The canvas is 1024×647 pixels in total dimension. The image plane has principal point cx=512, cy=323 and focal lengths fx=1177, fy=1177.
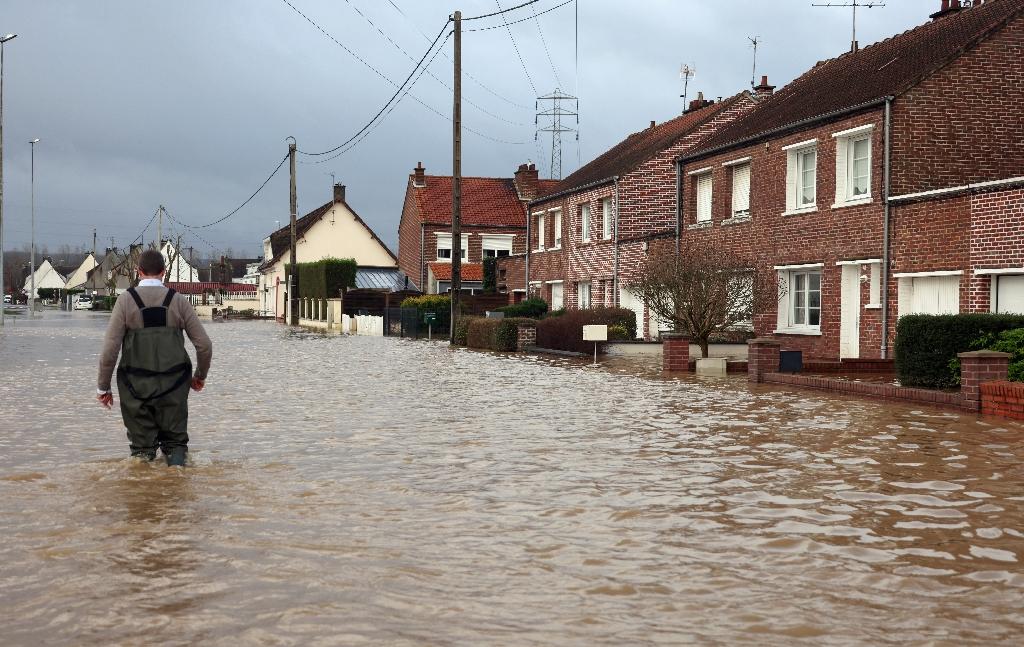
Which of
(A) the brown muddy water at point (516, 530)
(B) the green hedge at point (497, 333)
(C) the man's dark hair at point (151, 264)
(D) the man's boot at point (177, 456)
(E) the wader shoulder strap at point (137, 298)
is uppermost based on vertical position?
(C) the man's dark hair at point (151, 264)

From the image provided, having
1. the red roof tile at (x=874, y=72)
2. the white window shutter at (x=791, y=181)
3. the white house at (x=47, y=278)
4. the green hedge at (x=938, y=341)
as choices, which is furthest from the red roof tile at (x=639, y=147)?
the white house at (x=47, y=278)

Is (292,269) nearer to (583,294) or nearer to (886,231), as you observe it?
(583,294)

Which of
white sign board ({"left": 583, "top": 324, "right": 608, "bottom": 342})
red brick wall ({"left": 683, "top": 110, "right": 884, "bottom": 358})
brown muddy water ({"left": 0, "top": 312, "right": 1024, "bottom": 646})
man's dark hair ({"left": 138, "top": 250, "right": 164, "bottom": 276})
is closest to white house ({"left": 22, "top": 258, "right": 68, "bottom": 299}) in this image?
red brick wall ({"left": 683, "top": 110, "right": 884, "bottom": 358})

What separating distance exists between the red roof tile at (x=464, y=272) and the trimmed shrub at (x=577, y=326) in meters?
26.8

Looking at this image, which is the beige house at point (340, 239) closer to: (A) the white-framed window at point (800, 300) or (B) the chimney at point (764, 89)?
(B) the chimney at point (764, 89)

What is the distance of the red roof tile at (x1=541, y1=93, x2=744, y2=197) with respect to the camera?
39019 millimetres

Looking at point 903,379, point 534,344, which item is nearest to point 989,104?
point 903,379

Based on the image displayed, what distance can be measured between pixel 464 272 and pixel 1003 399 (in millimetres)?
47526

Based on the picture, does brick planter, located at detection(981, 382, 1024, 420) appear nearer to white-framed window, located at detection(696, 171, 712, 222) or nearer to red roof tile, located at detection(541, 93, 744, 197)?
white-framed window, located at detection(696, 171, 712, 222)

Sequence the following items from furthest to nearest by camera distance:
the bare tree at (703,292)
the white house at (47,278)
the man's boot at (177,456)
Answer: the white house at (47,278) < the bare tree at (703,292) < the man's boot at (177,456)

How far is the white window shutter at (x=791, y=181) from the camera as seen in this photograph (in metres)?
28.1

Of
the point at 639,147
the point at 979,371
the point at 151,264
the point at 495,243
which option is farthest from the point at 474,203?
the point at 151,264

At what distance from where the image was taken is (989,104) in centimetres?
2503

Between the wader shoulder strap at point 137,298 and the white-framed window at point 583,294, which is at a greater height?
the white-framed window at point 583,294
